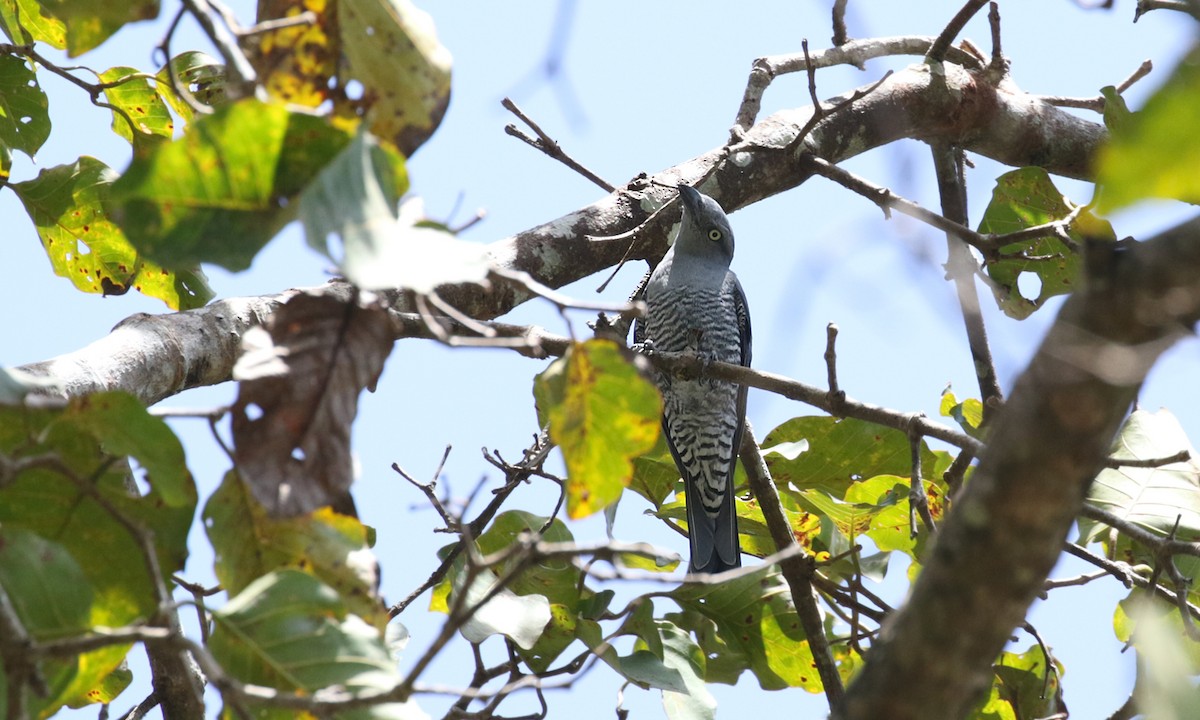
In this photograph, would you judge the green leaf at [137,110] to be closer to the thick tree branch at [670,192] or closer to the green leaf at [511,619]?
the thick tree branch at [670,192]

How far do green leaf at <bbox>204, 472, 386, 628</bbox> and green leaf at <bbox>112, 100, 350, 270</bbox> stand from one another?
34 centimetres

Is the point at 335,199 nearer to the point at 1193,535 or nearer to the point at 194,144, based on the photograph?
the point at 194,144

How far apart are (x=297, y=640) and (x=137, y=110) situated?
6.51 ft

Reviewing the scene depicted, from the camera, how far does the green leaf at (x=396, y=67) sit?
143 cm

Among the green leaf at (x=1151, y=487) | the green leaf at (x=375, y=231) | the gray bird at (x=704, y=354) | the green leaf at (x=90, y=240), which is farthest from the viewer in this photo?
the gray bird at (x=704, y=354)

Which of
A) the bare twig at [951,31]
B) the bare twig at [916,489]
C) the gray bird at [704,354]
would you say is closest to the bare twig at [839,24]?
the bare twig at [951,31]

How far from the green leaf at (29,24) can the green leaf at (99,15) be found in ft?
4.11

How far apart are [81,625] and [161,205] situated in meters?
0.52

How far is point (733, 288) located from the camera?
575 cm

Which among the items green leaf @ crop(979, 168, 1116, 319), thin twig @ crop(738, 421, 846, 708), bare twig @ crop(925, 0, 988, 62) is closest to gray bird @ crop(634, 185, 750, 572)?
bare twig @ crop(925, 0, 988, 62)

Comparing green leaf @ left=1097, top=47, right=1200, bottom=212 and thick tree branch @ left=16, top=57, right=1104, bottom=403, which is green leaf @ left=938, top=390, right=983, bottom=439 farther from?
green leaf @ left=1097, top=47, right=1200, bottom=212

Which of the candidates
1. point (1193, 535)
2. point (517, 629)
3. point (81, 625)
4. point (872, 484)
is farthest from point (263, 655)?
point (1193, 535)

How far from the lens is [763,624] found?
9.38ft

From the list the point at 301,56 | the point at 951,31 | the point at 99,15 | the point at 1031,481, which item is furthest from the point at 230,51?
the point at 951,31
